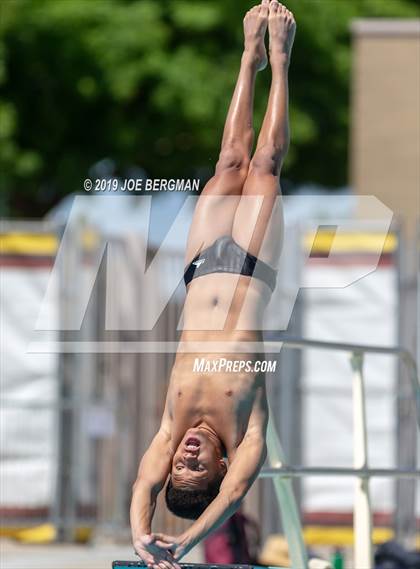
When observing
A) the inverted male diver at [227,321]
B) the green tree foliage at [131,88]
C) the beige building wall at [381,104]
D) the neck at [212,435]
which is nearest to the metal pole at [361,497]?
the inverted male diver at [227,321]

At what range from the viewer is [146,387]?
37.4 feet

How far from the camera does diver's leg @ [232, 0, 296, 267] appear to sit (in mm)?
5316

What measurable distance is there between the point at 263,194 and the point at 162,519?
131 centimetres

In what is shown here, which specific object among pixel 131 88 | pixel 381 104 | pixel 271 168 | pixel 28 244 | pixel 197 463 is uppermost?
pixel 131 88

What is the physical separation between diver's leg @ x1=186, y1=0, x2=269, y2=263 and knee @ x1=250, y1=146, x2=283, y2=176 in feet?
0.15

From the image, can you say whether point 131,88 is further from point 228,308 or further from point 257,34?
point 228,308

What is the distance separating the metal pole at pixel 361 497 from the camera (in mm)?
6242

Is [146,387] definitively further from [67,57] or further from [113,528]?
[67,57]

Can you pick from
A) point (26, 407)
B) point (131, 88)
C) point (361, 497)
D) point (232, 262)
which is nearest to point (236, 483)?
point (232, 262)

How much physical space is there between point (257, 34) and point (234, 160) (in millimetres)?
442

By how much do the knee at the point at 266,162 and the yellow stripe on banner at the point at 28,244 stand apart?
5.93 m

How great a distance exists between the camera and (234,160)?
215 inches

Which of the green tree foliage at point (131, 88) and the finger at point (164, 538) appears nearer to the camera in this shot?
the finger at point (164, 538)

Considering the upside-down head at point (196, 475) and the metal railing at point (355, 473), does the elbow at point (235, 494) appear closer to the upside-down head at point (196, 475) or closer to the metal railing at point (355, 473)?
the upside-down head at point (196, 475)
